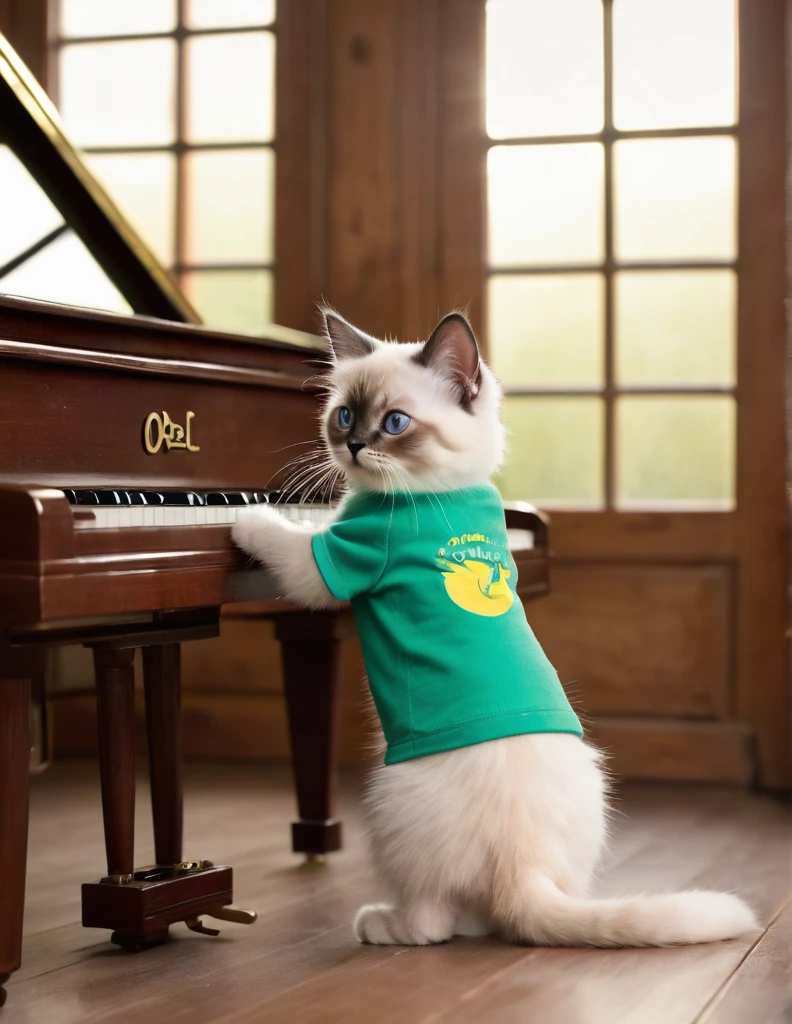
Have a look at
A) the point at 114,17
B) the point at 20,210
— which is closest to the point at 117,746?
the point at 20,210

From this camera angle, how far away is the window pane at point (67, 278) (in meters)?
2.30

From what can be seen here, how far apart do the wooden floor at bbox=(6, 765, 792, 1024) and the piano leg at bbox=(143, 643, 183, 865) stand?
0.51ft

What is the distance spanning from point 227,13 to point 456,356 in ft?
7.95

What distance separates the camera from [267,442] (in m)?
2.41

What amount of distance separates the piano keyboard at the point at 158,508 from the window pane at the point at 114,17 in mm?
2317

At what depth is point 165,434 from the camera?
7.08 feet

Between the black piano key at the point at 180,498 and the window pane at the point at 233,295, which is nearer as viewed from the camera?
the black piano key at the point at 180,498

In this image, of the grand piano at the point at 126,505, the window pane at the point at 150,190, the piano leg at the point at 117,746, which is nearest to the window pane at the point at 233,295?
the window pane at the point at 150,190

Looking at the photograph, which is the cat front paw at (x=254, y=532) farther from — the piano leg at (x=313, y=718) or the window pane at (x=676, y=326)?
the window pane at (x=676, y=326)

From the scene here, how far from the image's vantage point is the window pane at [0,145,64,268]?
2.29 metres

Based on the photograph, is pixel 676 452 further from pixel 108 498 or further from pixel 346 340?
pixel 108 498

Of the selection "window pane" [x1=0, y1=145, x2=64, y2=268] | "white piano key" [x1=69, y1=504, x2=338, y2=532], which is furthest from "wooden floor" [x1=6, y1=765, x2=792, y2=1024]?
"window pane" [x1=0, y1=145, x2=64, y2=268]

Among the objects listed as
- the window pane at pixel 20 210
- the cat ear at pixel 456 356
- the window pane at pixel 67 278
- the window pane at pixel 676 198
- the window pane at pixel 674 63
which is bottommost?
the cat ear at pixel 456 356

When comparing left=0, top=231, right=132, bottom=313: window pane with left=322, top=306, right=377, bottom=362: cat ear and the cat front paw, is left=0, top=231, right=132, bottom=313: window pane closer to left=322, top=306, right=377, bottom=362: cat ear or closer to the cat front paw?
left=322, top=306, right=377, bottom=362: cat ear
